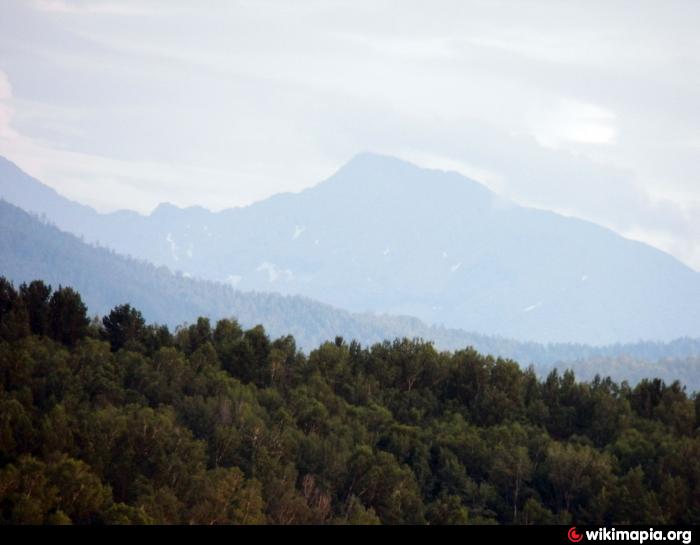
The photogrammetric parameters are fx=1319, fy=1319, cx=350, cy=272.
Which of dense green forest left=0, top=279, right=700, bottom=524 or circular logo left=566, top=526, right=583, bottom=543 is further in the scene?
dense green forest left=0, top=279, right=700, bottom=524

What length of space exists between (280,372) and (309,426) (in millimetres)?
11647

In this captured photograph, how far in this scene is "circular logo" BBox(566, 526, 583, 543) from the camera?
34.0 meters

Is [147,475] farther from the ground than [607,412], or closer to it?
closer to it

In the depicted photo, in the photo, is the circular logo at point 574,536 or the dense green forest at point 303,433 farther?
the dense green forest at point 303,433

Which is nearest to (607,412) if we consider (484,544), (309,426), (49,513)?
(309,426)

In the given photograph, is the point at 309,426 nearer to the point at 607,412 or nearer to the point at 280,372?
the point at 280,372

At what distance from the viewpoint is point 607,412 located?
279ft

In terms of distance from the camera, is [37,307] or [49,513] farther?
[37,307]

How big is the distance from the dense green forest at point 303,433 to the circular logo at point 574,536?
71.8 feet

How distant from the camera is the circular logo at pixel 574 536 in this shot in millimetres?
34031

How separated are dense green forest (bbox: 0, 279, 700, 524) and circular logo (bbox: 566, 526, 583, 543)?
2189cm

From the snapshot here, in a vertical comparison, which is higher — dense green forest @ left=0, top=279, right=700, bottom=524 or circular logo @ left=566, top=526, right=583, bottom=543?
circular logo @ left=566, top=526, right=583, bottom=543

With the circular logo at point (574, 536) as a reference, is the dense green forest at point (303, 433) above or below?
below

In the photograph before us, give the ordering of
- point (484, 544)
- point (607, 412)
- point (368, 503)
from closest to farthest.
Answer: point (484, 544) → point (368, 503) → point (607, 412)
